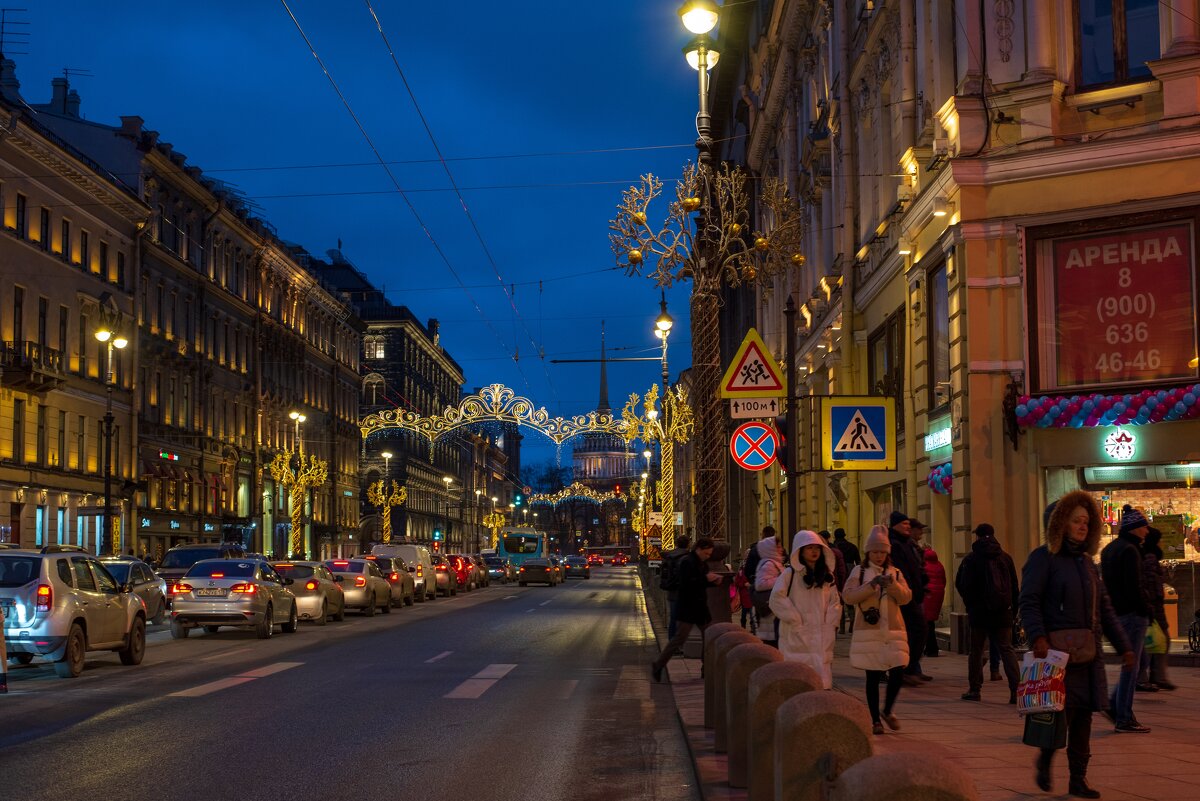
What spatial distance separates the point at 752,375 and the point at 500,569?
6400 cm

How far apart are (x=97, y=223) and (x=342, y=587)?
25627mm

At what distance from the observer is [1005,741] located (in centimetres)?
1180

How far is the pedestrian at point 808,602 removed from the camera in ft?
39.3

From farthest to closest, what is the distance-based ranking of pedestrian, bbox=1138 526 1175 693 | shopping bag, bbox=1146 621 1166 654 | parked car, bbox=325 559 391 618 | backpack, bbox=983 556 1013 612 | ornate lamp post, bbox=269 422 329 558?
ornate lamp post, bbox=269 422 329 558 < parked car, bbox=325 559 391 618 < backpack, bbox=983 556 1013 612 < shopping bag, bbox=1146 621 1166 654 < pedestrian, bbox=1138 526 1175 693

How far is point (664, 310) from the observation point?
36281 millimetres

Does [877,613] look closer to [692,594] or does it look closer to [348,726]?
[348,726]

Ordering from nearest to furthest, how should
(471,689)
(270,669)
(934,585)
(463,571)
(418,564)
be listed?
(471,689), (934,585), (270,669), (418,564), (463,571)

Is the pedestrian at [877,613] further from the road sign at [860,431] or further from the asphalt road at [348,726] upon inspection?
the road sign at [860,431]

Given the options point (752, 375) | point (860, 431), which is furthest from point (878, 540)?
point (752, 375)

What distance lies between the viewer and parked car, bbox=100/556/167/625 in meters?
29.9

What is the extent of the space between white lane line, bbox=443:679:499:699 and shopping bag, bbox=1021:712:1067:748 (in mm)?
8799

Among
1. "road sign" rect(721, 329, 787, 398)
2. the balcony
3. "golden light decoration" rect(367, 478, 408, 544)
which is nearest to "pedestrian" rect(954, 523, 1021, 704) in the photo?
"road sign" rect(721, 329, 787, 398)

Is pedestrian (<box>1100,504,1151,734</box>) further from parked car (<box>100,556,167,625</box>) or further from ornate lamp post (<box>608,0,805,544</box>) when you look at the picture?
parked car (<box>100,556,167,625</box>)

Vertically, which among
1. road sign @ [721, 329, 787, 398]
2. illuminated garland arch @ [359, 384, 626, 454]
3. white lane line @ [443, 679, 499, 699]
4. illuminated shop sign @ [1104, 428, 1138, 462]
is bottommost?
white lane line @ [443, 679, 499, 699]
